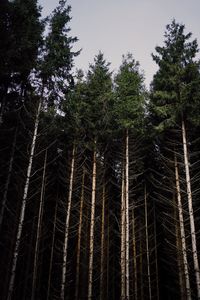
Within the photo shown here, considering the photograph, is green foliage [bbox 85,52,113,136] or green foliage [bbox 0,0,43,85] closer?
green foliage [bbox 0,0,43,85]

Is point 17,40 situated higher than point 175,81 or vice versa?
point 17,40

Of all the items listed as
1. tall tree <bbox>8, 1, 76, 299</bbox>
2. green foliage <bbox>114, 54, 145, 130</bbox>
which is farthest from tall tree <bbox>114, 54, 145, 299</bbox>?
tall tree <bbox>8, 1, 76, 299</bbox>

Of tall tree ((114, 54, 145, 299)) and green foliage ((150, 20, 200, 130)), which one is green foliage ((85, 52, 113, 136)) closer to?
tall tree ((114, 54, 145, 299))

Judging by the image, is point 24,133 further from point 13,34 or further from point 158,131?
point 158,131

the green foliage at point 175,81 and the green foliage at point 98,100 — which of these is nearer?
the green foliage at point 175,81

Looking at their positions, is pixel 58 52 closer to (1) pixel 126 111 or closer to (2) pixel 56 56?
(2) pixel 56 56

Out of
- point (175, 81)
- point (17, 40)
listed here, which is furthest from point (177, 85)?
point (17, 40)

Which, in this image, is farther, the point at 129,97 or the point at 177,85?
the point at 129,97

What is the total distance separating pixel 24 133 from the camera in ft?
52.2

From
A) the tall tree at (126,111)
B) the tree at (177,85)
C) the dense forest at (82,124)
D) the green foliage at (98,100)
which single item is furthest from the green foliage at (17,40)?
the tree at (177,85)

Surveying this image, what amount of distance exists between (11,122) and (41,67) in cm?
375

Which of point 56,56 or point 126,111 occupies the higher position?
point 56,56

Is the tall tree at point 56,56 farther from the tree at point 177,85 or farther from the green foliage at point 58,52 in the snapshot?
the tree at point 177,85

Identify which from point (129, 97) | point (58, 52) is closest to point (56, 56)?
point (58, 52)
